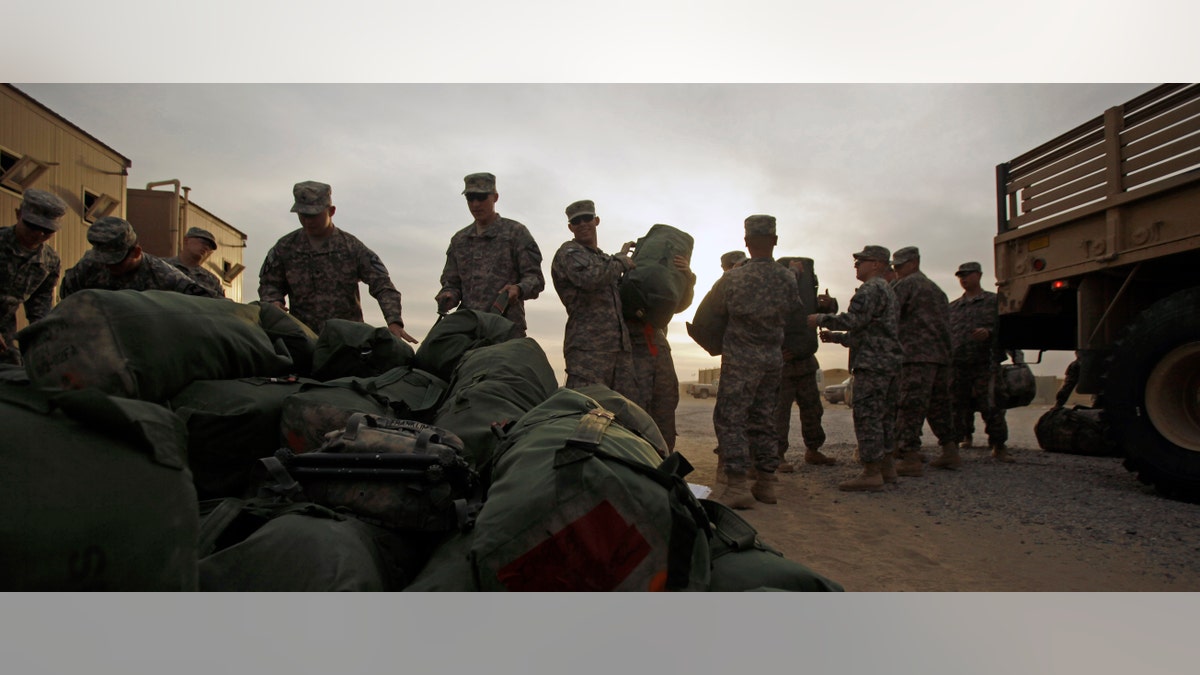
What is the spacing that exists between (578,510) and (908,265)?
5.15 metres

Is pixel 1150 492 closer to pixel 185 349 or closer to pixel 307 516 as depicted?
pixel 307 516

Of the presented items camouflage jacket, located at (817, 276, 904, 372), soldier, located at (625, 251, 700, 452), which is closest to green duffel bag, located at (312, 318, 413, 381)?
soldier, located at (625, 251, 700, 452)

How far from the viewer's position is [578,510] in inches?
45.6

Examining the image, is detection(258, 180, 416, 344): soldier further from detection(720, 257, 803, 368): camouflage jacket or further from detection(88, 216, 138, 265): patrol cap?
detection(720, 257, 803, 368): camouflage jacket

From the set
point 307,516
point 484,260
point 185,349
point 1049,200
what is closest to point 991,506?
point 1049,200

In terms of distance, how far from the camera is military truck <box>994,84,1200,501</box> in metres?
3.77

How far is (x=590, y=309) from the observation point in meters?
4.07

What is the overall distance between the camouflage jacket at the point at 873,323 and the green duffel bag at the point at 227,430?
395cm

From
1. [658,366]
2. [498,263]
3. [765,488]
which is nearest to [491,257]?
[498,263]

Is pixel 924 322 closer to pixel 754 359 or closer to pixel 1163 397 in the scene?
pixel 1163 397

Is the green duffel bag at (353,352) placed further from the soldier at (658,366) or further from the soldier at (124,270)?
the soldier at (658,366)

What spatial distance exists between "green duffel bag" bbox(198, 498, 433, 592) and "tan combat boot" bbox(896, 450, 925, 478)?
479cm

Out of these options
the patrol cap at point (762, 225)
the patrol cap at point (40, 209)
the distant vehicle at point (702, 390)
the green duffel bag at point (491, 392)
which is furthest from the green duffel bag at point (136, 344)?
the distant vehicle at point (702, 390)

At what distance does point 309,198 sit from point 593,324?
187 cm
